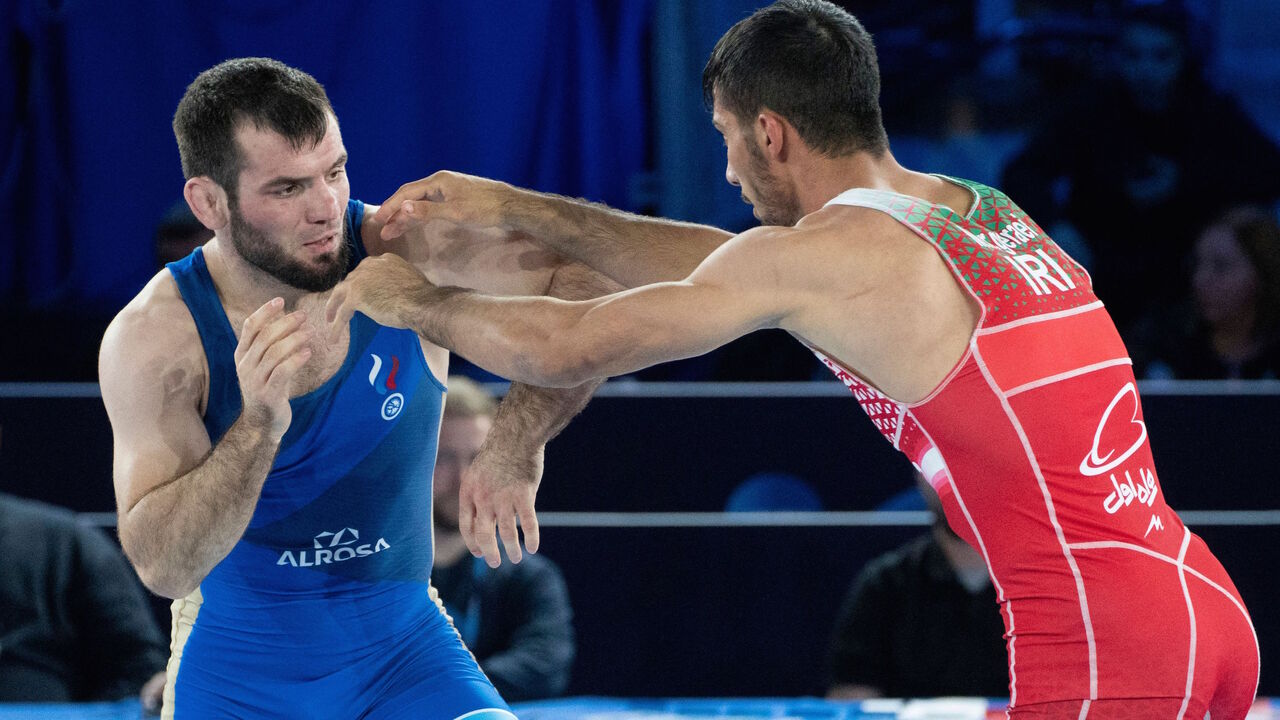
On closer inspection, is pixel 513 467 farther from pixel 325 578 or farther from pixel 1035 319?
pixel 1035 319

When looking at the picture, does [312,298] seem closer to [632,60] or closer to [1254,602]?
[1254,602]

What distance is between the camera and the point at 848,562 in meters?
4.40

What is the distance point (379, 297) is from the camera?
2502 mm

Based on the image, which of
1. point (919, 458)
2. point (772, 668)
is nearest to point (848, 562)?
point (772, 668)

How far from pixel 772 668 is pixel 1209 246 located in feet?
8.70

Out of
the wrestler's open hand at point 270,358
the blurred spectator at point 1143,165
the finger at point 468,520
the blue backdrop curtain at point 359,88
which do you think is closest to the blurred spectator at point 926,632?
the finger at point 468,520

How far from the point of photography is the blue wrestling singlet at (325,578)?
104 inches

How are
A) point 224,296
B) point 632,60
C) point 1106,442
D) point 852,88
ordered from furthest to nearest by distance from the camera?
point 632,60 → point 224,296 → point 852,88 → point 1106,442

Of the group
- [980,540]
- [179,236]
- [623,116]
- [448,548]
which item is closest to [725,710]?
[448,548]

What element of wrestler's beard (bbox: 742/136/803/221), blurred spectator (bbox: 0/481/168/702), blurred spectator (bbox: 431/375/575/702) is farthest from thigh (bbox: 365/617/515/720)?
blurred spectator (bbox: 0/481/168/702)

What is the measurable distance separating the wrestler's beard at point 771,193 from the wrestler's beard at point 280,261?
0.81 metres

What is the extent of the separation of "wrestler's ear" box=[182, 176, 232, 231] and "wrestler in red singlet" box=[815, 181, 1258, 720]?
1.20 m

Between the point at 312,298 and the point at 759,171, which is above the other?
the point at 759,171

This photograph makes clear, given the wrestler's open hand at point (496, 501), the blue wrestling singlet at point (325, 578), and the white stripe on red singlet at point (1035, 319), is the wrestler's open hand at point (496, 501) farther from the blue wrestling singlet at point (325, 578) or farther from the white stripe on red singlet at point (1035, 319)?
the white stripe on red singlet at point (1035, 319)
